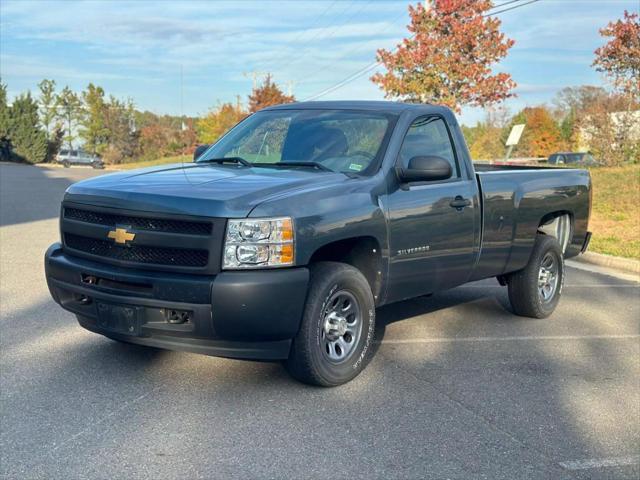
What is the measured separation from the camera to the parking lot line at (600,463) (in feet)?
13.1

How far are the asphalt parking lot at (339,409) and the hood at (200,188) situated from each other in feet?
4.04

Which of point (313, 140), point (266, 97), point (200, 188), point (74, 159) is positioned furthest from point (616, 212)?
point (74, 159)

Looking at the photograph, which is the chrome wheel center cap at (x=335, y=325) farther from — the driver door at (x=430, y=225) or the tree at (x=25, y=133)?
the tree at (x=25, y=133)

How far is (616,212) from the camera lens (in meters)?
16.8

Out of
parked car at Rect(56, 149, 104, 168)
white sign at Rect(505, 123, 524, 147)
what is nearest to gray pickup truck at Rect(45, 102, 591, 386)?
white sign at Rect(505, 123, 524, 147)

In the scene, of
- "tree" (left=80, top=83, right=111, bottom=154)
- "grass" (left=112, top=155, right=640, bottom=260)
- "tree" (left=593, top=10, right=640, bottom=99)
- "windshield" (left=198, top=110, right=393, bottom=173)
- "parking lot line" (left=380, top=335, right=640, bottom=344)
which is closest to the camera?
"windshield" (left=198, top=110, right=393, bottom=173)

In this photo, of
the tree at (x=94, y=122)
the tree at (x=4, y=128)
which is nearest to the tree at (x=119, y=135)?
Result: the tree at (x=94, y=122)

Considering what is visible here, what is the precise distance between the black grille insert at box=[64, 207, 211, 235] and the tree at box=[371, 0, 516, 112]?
2203cm

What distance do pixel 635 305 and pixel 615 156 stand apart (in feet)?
56.7

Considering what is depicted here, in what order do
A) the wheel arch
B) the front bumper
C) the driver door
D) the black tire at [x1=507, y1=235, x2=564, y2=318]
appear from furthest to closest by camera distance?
1. the black tire at [x1=507, y1=235, x2=564, y2=318]
2. the driver door
3. the wheel arch
4. the front bumper

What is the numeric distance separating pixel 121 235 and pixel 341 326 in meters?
1.59

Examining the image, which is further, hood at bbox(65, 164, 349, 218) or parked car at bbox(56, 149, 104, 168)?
parked car at bbox(56, 149, 104, 168)

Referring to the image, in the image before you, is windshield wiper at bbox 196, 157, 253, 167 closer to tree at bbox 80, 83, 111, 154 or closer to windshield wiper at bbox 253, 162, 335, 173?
windshield wiper at bbox 253, 162, 335, 173

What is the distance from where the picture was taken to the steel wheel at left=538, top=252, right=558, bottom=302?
7.55 m
